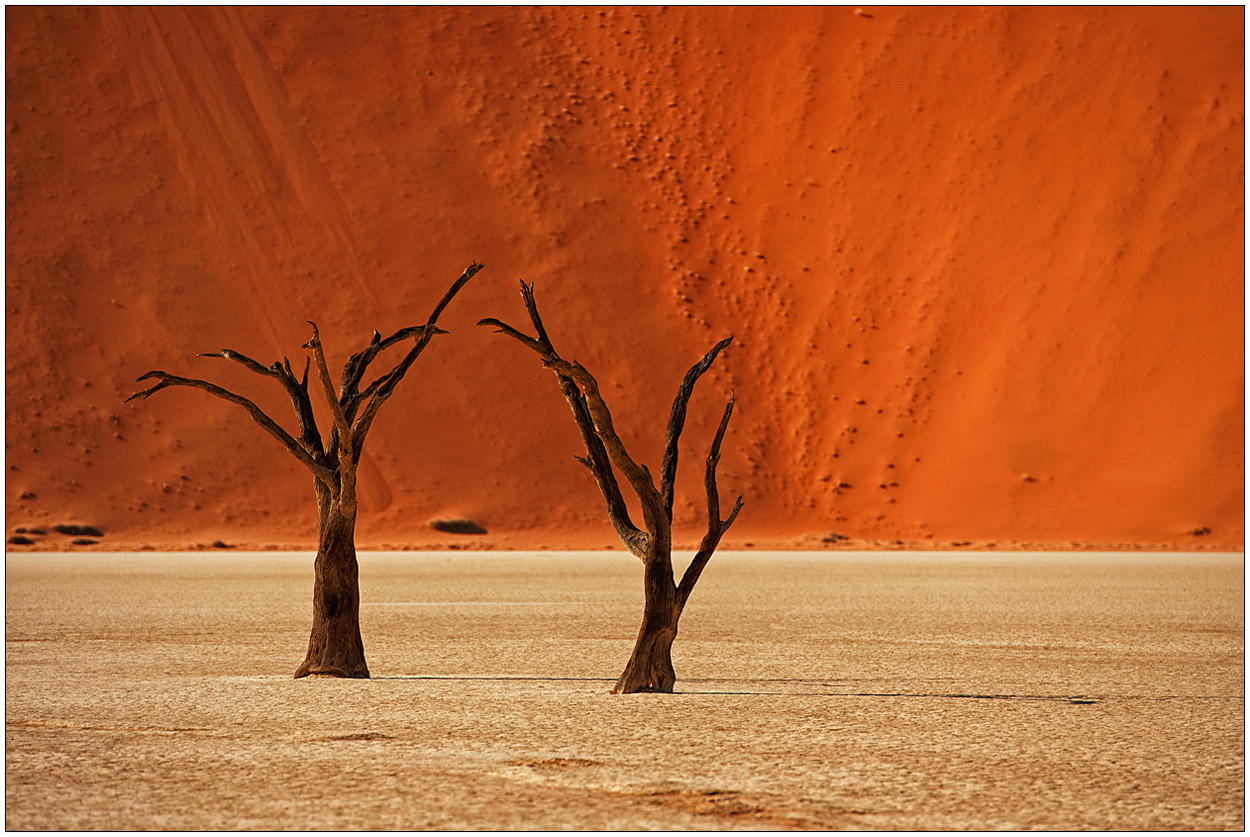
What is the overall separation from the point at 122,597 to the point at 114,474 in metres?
23.6

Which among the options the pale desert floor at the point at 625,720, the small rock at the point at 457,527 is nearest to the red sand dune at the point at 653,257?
the small rock at the point at 457,527

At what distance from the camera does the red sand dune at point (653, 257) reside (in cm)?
4072

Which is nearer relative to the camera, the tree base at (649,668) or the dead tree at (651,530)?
the dead tree at (651,530)

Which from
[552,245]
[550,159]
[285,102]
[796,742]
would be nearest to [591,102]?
[550,159]

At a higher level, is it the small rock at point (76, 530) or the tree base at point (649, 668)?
the small rock at point (76, 530)

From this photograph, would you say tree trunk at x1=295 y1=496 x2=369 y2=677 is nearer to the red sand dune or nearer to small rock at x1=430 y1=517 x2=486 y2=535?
the red sand dune

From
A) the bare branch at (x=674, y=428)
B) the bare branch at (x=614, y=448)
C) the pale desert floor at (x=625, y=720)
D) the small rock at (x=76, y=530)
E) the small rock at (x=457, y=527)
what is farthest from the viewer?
the small rock at (x=457, y=527)

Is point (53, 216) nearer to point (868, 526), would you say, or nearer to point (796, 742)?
point (868, 526)

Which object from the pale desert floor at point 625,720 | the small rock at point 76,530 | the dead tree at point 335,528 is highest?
the small rock at point 76,530

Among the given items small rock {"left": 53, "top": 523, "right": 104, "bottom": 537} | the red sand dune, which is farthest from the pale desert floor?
the red sand dune

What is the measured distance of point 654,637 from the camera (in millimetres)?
8836

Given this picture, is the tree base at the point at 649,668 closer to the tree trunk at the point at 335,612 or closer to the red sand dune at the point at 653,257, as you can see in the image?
the tree trunk at the point at 335,612

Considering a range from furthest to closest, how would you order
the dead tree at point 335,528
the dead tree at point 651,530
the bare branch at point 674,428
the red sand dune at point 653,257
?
the red sand dune at point 653,257 < the dead tree at point 335,528 < the bare branch at point 674,428 < the dead tree at point 651,530

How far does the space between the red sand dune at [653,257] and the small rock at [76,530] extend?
0.60 meters
